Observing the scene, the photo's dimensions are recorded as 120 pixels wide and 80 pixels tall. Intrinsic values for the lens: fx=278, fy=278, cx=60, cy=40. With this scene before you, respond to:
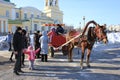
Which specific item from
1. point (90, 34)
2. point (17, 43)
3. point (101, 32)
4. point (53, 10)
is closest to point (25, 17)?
point (53, 10)

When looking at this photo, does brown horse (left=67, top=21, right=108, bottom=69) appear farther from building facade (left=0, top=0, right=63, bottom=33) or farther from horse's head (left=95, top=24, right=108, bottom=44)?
building facade (left=0, top=0, right=63, bottom=33)

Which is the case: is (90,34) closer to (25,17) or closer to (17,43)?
(17,43)

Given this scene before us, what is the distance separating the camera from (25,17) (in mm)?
81375

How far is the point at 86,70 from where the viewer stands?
1216cm

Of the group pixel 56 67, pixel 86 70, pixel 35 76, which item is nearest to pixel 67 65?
pixel 56 67

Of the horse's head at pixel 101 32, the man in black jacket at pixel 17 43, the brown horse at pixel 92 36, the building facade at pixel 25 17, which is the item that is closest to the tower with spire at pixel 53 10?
the building facade at pixel 25 17

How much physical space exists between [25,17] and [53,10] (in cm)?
925

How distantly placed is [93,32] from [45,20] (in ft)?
217

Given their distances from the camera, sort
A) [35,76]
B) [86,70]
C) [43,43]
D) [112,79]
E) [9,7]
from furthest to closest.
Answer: [9,7] < [43,43] < [86,70] < [35,76] < [112,79]

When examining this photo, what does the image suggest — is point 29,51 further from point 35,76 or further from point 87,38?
point 87,38

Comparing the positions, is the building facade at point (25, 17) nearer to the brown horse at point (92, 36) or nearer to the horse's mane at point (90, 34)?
the brown horse at point (92, 36)

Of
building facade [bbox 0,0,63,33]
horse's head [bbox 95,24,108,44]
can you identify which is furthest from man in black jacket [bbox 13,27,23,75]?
building facade [bbox 0,0,63,33]

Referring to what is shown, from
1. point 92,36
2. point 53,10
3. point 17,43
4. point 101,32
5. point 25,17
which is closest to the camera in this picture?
point 17,43

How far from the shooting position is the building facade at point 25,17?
6750cm
